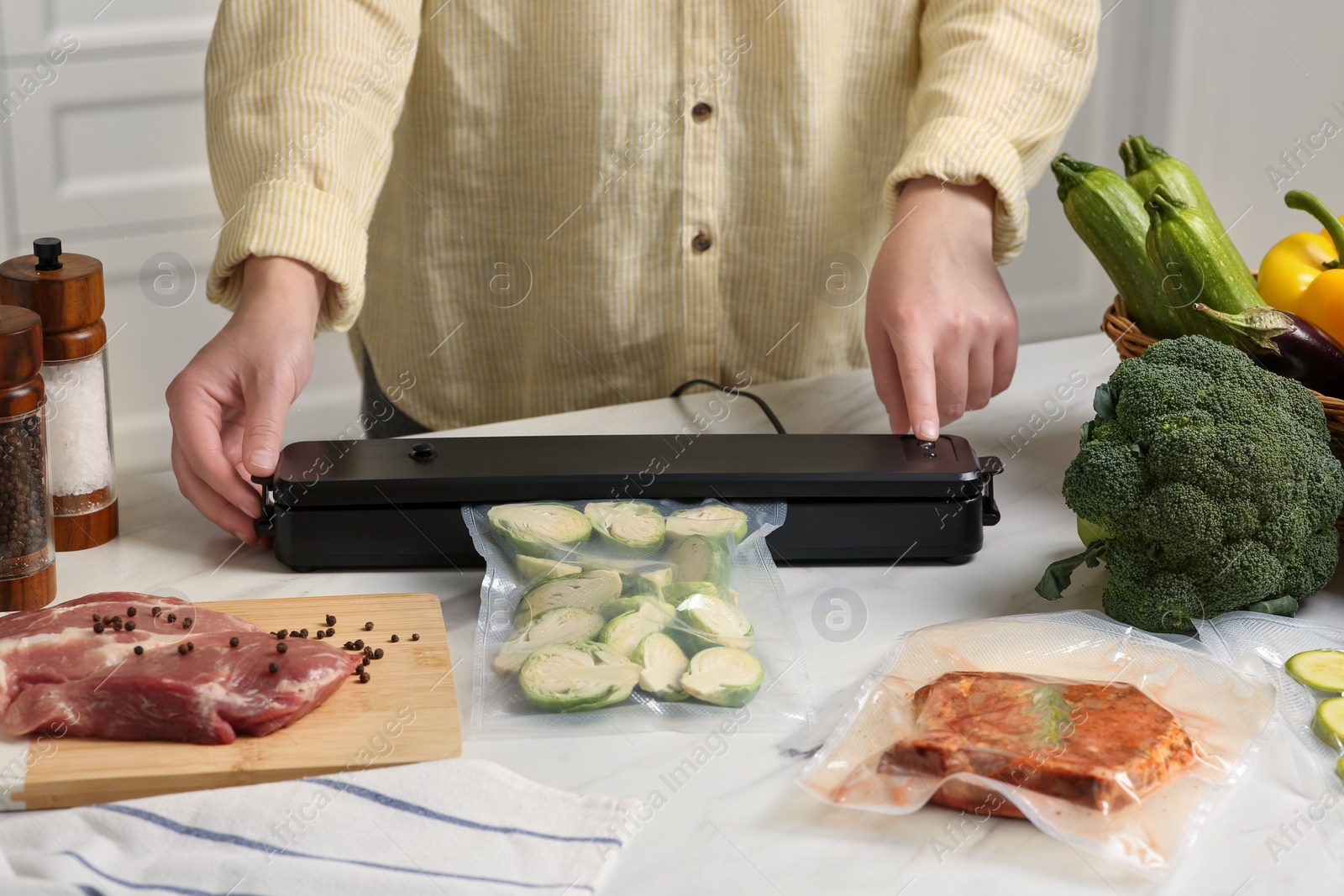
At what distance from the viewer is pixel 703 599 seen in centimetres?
91

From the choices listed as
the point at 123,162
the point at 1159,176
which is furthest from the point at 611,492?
the point at 123,162

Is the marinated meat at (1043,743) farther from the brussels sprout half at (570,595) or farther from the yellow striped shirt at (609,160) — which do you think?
the yellow striped shirt at (609,160)

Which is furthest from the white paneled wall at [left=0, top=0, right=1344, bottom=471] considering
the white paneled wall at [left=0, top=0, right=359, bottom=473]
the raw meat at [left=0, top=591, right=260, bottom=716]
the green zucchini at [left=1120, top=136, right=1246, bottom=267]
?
the raw meat at [left=0, top=591, right=260, bottom=716]

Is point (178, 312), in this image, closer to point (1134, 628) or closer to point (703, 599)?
point (703, 599)

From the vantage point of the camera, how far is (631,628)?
880mm

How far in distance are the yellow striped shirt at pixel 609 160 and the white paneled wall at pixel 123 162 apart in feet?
4.60

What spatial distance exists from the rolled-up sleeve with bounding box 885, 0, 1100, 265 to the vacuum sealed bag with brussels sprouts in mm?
443

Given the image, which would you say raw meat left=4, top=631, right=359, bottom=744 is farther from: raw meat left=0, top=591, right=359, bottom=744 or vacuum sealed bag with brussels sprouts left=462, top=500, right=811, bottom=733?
vacuum sealed bag with brussels sprouts left=462, top=500, right=811, bottom=733

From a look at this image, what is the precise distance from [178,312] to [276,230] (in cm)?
191

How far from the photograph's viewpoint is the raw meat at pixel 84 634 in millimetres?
829

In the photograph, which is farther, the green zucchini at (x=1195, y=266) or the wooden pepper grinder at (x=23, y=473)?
the green zucchini at (x=1195, y=266)

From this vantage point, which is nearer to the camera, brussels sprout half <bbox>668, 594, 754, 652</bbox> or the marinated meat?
the marinated meat

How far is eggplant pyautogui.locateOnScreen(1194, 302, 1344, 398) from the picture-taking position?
3.45ft

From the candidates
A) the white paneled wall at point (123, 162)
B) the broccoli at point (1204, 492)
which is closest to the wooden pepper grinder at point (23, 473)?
the broccoli at point (1204, 492)
